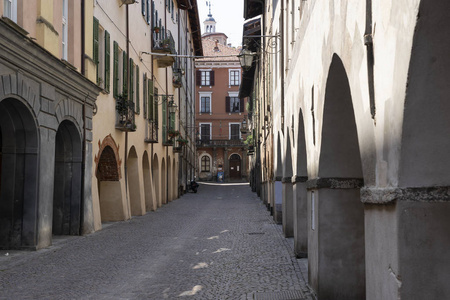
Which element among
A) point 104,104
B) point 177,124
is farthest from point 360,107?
point 177,124

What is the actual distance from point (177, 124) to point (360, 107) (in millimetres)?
32287

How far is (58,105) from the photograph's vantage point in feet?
43.3

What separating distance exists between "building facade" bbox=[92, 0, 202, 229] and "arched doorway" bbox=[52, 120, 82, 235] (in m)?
1.39

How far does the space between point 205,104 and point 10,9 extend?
5721cm

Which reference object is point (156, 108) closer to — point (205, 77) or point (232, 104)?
point (205, 77)

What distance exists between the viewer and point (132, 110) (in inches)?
796

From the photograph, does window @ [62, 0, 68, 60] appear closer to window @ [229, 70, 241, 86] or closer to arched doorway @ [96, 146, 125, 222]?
arched doorway @ [96, 146, 125, 222]

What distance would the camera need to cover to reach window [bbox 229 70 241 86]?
220 feet

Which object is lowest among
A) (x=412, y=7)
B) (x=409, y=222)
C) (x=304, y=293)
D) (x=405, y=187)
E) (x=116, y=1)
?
(x=304, y=293)

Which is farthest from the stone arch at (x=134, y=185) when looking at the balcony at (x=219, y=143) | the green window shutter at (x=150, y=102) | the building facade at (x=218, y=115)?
the building facade at (x=218, y=115)

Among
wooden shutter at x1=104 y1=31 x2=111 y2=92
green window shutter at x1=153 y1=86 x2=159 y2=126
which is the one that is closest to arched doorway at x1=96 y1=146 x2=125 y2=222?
wooden shutter at x1=104 y1=31 x2=111 y2=92

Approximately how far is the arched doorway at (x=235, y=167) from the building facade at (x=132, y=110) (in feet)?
107

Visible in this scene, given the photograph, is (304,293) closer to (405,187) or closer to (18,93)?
(405,187)

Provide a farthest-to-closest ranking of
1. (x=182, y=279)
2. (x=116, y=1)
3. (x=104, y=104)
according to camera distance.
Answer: (x=116, y=1), (x=104, y=104), (x=182, y=279)
